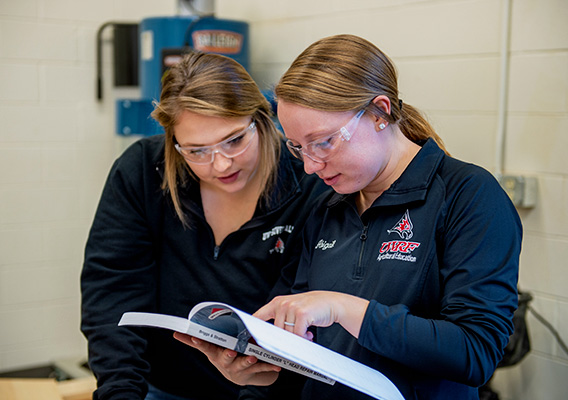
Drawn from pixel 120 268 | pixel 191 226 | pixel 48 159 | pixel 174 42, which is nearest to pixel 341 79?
pixel 191 226

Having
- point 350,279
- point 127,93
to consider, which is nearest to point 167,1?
point 127,93

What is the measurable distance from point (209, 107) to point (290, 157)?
11.8 inches

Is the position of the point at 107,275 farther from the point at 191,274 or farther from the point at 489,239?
the point at 489,239

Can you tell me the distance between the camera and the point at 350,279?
1.24 metres

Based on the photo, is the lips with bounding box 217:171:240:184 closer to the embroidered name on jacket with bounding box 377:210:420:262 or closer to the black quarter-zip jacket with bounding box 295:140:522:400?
the black quarter-zip jacket with bounding box 295:140:522:400

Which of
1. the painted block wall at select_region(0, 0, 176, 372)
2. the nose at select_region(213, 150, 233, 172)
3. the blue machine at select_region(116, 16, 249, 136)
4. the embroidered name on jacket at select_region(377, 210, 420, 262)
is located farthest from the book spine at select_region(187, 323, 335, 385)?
the painted block wall at select_region(0, 0, 176, 372)

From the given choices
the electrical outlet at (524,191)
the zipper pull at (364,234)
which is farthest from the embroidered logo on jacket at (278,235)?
the electrical outlet at (524,191)

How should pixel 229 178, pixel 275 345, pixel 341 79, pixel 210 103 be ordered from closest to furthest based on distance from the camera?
pixel 275 345 < pixel 341 79 < pixel 210 103 < pixel 229 178

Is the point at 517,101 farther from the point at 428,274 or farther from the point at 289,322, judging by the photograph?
the point at 289,322

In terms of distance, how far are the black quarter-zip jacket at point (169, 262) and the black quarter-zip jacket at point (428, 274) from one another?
0.28 metres

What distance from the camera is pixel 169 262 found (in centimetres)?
170

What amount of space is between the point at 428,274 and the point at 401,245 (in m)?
0.07

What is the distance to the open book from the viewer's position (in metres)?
0.91

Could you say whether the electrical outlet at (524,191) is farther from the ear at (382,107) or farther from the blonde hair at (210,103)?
the ear at (382,107)
